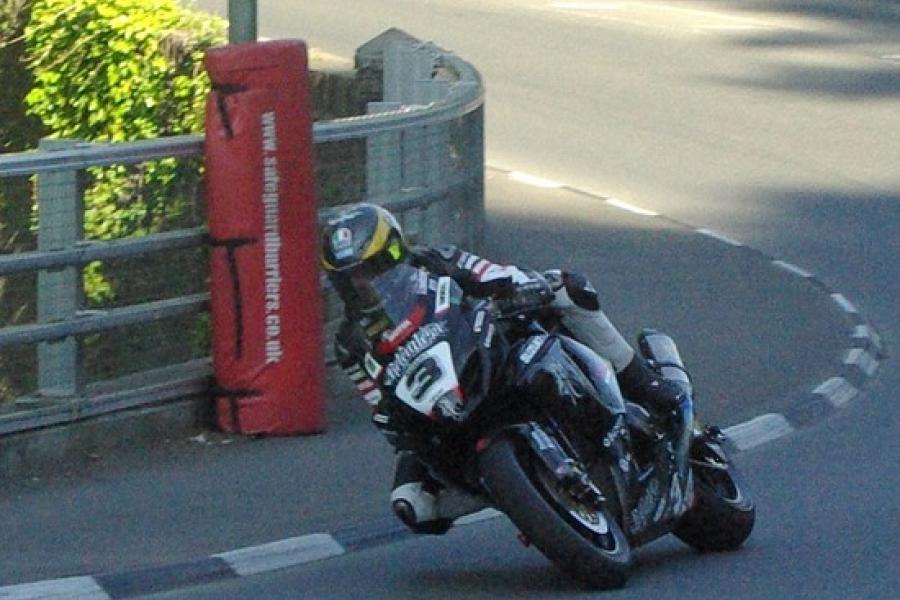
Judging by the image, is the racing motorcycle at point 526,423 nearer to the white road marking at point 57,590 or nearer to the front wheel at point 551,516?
the front wheel at point 551,516

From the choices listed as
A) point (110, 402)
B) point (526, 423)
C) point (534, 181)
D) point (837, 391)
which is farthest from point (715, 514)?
point (534, 181)

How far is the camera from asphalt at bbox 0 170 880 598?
8.17 m

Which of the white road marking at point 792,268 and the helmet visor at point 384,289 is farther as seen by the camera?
the white road marking at point 792,268

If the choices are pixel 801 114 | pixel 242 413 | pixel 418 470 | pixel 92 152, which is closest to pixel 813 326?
pixel 242 413

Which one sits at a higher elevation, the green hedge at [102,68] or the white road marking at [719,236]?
the green hedge at [102,68]

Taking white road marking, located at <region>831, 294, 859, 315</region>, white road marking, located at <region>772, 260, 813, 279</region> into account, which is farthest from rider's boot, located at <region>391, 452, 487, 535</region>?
white road marking, located at <region>772, 260, 813, 279</region>

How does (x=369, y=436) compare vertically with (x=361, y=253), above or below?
below

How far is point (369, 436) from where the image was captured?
9.95 meters

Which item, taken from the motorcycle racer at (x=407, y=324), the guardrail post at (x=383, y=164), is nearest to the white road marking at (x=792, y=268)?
the guardrail post at (x=383, y=164)

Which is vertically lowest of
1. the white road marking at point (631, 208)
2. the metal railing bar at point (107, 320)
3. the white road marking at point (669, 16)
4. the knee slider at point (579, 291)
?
the white road marking at point (669, 16)

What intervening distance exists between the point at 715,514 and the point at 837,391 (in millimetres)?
3641

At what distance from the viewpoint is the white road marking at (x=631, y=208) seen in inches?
675

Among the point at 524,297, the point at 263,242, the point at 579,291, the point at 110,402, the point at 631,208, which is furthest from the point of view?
the point at 631,208

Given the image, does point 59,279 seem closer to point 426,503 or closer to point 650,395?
point 426,503
